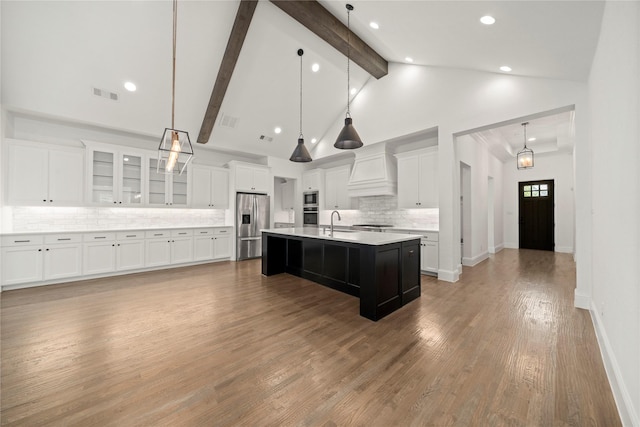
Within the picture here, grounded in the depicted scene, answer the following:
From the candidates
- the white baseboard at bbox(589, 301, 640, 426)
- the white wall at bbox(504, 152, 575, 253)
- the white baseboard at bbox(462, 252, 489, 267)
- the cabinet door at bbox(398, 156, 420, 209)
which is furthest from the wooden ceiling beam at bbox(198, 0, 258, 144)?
the white wall at bbox(504, 152, 575, 253)

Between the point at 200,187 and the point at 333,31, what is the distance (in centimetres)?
447

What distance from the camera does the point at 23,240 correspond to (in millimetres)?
4113

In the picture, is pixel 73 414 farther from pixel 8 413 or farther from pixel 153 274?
pixel 153 274

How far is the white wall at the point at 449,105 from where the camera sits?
11.6 feet

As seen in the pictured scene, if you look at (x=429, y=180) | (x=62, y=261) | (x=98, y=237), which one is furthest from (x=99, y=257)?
(x=429, y=180)

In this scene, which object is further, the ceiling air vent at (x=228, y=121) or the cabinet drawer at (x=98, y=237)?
the ceiling air vent at (x=228, y=121)

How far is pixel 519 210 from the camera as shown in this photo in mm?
8609

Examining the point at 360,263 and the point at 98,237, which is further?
the point at 98,237

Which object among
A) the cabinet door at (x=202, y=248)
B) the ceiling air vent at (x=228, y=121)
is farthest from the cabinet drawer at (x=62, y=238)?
the ceiling air vent at (x=228, y=121)

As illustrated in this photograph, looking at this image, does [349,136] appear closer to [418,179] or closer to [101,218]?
[418,179]

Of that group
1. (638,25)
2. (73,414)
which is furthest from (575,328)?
(73,414)

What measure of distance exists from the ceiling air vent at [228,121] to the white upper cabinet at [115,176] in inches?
72.0

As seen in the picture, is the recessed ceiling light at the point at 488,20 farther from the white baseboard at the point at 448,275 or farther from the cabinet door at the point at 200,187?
the cabinet door at the point at 200,187

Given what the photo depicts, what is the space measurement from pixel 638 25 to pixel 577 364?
2.38 m
